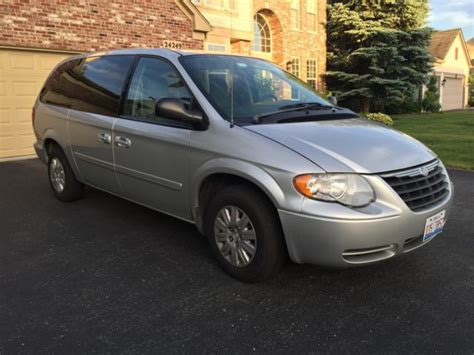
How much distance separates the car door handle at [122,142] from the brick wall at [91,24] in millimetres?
6793

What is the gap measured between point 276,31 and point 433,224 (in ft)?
59.5

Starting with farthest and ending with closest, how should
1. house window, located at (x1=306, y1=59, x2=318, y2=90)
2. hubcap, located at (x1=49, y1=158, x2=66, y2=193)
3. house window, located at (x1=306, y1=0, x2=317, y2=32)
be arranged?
house window, located at (x1=306, y1=59, x2=318, y2=90), house window, located at (x1=306, y1=0, x2=317, y2=32), hubcap, located at (x1=49, y1=158, x2=66, y2=193)

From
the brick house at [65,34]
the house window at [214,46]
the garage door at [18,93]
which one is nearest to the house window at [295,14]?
the brick house at [65,34]

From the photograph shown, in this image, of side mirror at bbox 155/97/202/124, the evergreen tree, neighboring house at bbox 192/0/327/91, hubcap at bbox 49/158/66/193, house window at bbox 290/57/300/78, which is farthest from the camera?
the evergreen tree

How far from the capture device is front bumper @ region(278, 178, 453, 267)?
9.03 ft

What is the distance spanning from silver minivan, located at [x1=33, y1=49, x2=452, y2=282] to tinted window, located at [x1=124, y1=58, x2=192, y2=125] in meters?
0.01

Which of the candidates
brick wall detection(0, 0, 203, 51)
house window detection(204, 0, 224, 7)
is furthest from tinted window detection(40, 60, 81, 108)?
house window detection(204, 0, 224, 7)

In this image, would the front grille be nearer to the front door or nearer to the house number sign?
the front door

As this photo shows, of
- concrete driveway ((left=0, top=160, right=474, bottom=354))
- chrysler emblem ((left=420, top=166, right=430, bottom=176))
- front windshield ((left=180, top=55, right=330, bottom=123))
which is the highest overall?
front windshield ((left=180, top=55, right=330, bottom=123))

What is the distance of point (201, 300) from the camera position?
313 centimetres

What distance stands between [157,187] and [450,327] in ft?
8.41

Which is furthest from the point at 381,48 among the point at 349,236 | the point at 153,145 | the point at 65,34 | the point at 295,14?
the point at 349,236

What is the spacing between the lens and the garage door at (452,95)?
1312 inches

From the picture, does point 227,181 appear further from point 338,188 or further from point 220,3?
point 220,3
